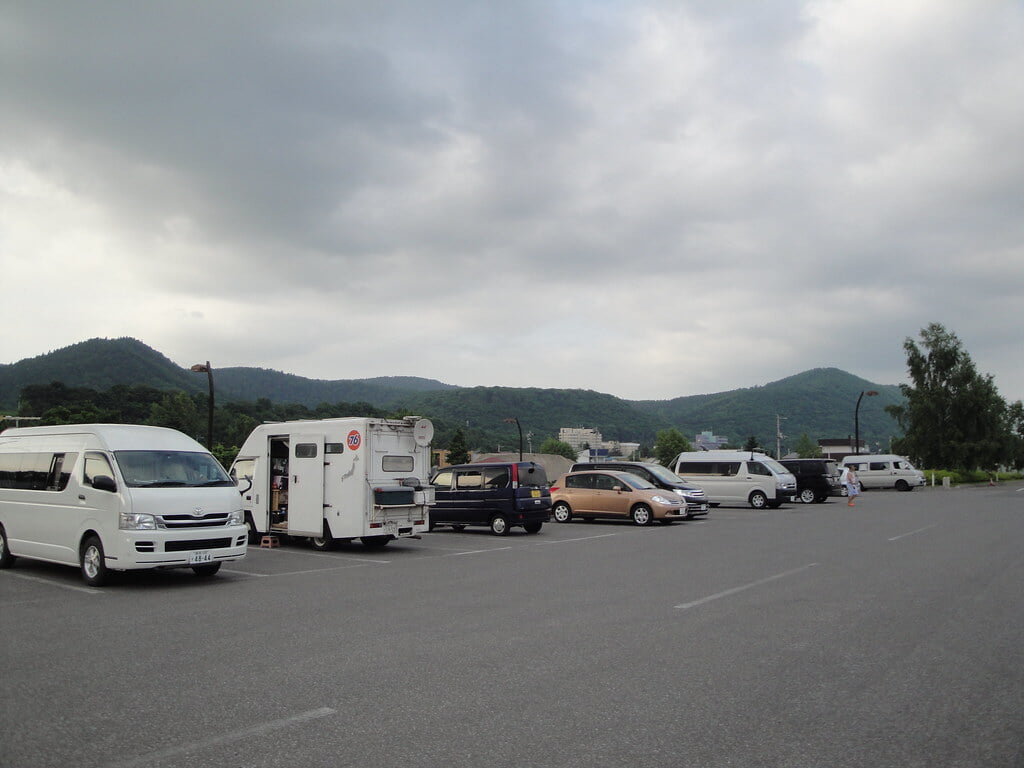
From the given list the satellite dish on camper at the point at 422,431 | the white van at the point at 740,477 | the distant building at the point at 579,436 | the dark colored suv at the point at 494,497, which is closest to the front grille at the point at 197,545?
the satellite dish on camper at the point at 422,431

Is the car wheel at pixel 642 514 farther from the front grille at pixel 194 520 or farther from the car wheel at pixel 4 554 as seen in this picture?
the car wheel at pixel 4 554

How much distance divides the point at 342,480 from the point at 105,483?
5.11m

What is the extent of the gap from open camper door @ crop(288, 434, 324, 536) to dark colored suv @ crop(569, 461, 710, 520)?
11.5 metres

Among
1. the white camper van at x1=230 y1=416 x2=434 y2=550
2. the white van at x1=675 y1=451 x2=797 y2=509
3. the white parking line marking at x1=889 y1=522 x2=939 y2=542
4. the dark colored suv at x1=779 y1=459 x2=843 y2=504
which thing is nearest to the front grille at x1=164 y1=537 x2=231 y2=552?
the white camper van at x1=230 y1=416 x2=434 y2=550

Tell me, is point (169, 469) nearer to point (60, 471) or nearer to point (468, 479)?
point (60, 471)

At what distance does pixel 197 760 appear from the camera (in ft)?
13.9

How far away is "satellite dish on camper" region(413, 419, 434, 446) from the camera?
1616cm

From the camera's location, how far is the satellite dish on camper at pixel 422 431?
16.2 metres

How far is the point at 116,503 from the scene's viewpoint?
10617mm

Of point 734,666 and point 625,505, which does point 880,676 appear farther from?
point 625,505

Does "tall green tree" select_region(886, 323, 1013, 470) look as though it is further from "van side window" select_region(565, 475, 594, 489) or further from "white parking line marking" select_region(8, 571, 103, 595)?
"white parking line marking" select_region(8, 571, 103, 595)

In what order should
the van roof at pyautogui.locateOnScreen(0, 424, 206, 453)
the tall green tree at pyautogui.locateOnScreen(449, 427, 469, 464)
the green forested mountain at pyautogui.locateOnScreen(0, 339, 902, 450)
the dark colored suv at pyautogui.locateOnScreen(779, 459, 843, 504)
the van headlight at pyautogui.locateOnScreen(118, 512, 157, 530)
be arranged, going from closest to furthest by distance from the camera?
the van headlight at pyautogui.locateOnScreen(118, 512, 157, 530), the van roof at pyautogui.locateOnScreen(0, 424, 206, 453), the dark colored suv at pyautogui.locateOnScreen(779, 459, 843, 504), the green forested mountain at pyautogui.locateOnScreen(0, 339, 902, 450), the tall green tree at pyautogui.locateOnScreen(449, 427, 469, 464)

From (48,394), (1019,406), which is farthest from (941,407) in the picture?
(48,394)

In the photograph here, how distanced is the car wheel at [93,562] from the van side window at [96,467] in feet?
2.81
